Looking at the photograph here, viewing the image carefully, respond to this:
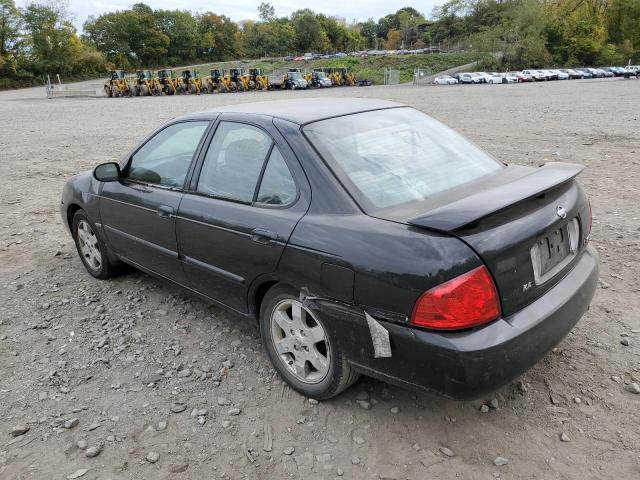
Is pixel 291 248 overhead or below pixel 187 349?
overhead

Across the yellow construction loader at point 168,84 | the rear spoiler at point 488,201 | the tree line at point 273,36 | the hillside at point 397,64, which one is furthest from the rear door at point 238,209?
the tree line at point 273,36

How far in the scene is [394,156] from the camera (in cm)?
Result: 296

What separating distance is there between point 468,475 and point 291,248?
A: 1.36 meters

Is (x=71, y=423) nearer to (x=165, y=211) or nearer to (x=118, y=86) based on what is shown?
(x=165, y=211)

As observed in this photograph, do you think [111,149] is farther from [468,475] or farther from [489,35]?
[489,35]

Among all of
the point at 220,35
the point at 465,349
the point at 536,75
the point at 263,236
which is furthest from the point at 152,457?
the point at 220,35

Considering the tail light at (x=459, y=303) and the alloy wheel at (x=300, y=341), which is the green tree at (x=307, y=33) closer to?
the alloy wheel at (x=300, y=341)

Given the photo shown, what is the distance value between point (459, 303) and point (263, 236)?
1.14 m

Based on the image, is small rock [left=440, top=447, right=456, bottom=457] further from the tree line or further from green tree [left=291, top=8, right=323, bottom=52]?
green tree [left=291, top=8, right=323, bottom=52]

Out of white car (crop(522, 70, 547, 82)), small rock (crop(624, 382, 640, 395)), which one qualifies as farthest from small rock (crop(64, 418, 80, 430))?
white car (crop(522, 70, 547, 82))

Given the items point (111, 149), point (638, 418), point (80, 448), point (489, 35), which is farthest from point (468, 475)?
point (489, 35)

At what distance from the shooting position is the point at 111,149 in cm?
1214

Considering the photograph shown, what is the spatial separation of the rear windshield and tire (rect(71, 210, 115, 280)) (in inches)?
101

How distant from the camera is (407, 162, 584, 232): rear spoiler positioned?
222 centimetres
